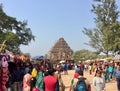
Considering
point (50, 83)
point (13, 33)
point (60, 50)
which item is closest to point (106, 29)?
point (13, 33)

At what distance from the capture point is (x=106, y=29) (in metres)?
58.4

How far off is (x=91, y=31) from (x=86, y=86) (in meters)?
53.5

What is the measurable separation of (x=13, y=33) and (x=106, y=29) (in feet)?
42.7

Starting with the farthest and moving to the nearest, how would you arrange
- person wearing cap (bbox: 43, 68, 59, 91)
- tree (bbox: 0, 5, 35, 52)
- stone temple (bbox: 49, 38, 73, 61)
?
stone temple (bbox: 49, 38, 73, 61) < tree (bbox: 0, 5, 35, 52) < person wearing cap (bbox: 43, 68, 59, 91)

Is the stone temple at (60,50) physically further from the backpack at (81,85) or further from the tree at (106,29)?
the backpack at (81,85)

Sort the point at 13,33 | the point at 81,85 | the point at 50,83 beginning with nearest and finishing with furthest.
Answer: the point at 81,85 < the point at 50,83 < the point at 13,33

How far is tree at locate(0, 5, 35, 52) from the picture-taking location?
56.2 meters

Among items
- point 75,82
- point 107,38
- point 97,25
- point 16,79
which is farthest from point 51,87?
point 97,25

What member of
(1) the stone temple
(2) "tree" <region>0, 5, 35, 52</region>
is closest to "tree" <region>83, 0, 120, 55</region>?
(2) "tree" <region>0, 5, 35, 52</region>

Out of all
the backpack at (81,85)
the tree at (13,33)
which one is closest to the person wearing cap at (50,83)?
the backpack at (81,85)

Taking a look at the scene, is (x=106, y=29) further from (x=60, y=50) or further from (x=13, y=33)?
(x=60, y=50)

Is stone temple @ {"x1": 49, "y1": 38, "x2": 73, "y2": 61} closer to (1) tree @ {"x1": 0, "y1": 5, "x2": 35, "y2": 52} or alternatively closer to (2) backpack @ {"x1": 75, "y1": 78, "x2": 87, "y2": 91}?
(1) tree @ {"x1": 0, "y1": 5, "x2": 35, "y2": 52}

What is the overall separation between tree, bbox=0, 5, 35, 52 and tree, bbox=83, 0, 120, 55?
376 inches

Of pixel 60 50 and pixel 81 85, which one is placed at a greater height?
pixel 60 50
